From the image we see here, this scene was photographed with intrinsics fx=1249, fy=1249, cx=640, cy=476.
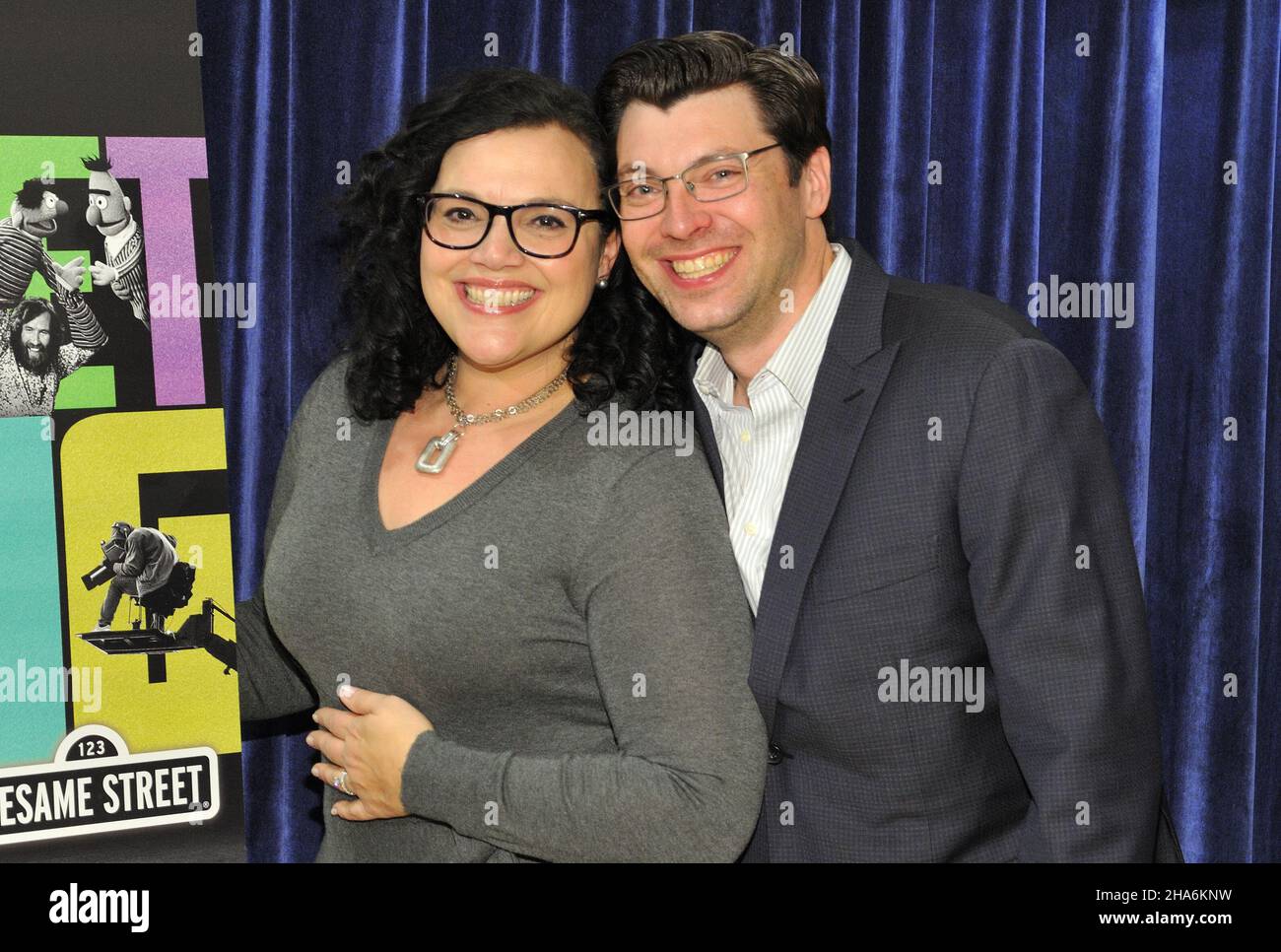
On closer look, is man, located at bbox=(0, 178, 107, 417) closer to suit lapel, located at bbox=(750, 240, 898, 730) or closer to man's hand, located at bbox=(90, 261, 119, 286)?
man's hand, located at bbox=(90, 261, 119, 286)

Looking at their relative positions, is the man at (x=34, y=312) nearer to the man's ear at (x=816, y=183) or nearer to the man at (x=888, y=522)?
the man at (x=888, y=522)

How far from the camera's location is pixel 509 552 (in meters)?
1.35

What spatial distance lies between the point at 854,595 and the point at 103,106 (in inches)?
Result: 39.2

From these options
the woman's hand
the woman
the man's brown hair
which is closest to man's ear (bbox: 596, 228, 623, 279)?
the woman

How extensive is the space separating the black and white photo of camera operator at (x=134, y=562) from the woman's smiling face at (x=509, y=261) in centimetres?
41

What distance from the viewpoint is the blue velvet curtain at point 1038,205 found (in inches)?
88.5

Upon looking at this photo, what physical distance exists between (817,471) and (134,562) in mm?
785

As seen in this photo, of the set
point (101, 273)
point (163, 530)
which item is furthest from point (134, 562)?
point (101, 273)

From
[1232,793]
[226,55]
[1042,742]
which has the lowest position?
[1232,793]

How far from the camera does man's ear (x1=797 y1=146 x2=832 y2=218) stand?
162 cm

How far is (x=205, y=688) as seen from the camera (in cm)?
143

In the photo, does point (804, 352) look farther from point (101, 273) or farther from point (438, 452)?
point (101, 273)
